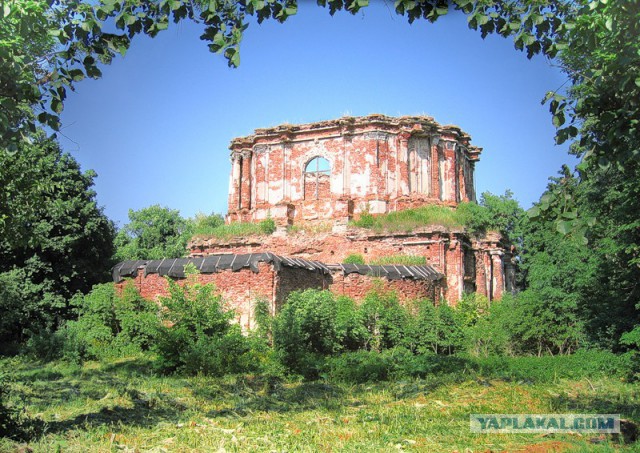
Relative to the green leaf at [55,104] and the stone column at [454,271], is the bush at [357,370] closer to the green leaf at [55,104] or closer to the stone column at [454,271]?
the green leaf at [55,104]

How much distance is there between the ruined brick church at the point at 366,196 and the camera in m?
23.9

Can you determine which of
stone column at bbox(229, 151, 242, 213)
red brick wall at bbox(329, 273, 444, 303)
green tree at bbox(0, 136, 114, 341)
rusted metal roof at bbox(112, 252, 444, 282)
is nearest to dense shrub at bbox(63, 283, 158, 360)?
rusted metal roof at bbox(112, 252, 444, 282)

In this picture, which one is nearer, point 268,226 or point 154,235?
point 268,226

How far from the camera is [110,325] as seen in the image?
18.2m

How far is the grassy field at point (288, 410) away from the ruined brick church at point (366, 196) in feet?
29.2

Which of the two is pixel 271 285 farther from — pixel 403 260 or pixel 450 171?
pixel 450 171

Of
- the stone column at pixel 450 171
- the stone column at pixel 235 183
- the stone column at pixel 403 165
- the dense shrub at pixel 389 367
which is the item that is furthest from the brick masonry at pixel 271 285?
the stone column at pixel 235 183

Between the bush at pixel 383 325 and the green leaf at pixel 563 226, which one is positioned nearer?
the green leaf at pixel 563 226

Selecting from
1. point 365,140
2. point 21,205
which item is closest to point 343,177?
point 365,140

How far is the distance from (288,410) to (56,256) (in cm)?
1452

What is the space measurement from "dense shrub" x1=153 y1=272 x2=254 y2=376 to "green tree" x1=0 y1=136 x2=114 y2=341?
16.5 ft

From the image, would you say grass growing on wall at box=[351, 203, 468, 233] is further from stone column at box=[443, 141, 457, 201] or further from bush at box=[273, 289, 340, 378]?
bush at box=[273, 289, 340, 378]

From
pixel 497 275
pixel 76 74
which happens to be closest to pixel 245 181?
pixel 497 275

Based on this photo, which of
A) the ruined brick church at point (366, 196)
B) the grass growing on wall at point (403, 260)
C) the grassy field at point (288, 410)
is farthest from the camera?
the ruined brick church at point (366, 196)
